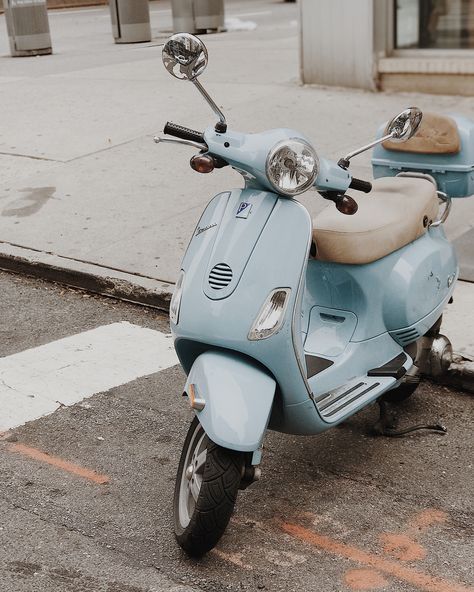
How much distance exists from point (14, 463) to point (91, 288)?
2.45 m

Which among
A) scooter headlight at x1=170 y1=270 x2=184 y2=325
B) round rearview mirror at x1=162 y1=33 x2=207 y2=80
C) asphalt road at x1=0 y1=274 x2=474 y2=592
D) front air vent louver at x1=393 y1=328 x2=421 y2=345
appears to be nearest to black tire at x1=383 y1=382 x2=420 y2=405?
asphalt road at x1=0 y1=274 x2=474 y2=592

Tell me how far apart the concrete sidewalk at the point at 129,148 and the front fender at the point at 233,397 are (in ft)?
8.31

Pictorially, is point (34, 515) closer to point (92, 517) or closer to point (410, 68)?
point (92, 517)

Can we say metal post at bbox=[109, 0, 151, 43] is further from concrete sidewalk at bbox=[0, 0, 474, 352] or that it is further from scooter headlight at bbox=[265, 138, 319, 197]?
scooter headlight at bbox=[265, 138, 319, 197]

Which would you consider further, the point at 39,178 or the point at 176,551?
the point at 39,178

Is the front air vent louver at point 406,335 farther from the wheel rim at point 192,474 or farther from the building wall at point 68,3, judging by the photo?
the building wall at point 68,3

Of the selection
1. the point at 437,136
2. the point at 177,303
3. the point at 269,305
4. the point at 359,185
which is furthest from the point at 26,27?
the point at 269,305

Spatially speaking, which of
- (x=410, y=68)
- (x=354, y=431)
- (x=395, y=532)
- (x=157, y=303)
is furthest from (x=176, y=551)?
(x=410, y=68)

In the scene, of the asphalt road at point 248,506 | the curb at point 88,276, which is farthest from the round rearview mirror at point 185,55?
the curb at point 88,276

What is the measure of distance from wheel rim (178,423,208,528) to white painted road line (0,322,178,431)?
1292mm

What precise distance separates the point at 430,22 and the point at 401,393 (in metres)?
7.09

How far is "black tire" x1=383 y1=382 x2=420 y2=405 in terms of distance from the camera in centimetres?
473

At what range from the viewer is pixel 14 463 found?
14.5ft

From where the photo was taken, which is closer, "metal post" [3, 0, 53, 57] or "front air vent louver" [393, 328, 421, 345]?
"front air vent louver" [393, 328, 421, 345]
